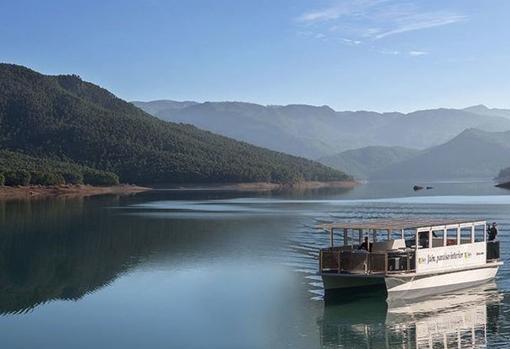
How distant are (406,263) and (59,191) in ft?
392

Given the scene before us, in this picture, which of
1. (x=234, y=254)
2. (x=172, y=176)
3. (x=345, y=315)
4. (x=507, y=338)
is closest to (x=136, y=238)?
(x=234, y=254)

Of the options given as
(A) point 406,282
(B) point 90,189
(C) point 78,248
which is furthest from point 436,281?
(B) point 90,189

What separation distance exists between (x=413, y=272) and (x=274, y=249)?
18435 mm

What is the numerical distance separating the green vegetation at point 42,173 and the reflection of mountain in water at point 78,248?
54.7 m

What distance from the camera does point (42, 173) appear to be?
473ft

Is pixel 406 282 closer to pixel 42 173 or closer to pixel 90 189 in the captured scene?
pixel 42 173

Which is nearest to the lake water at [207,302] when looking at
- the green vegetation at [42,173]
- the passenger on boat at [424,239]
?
the passenger on boat at [424,239]

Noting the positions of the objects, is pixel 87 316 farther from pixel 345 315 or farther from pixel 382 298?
pixel 382 298

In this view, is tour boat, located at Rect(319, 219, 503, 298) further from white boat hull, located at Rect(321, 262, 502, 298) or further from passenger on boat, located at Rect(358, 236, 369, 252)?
passenger on boat, located at Rect(358, 236, 369, 252)

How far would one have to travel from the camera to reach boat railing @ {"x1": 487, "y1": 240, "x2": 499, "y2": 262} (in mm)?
35319

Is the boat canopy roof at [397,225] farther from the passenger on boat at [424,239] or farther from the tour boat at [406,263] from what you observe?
the passenger on boat at [424,239]

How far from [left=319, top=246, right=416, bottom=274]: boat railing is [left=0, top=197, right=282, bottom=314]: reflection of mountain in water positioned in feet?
36.7

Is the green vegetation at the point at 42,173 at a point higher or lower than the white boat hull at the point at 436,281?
higher

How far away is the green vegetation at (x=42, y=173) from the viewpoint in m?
135
